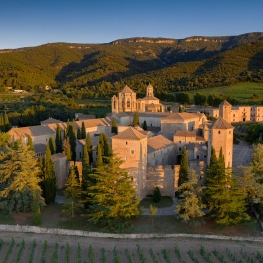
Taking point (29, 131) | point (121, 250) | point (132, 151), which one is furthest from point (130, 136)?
point (29, 131)

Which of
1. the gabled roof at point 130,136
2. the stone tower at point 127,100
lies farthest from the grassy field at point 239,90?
the gabled roof at point 130,136

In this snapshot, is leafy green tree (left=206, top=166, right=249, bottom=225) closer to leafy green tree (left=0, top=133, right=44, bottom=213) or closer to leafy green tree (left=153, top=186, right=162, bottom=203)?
leafy green tree (left=153, top=186, right=162, bottom=203)

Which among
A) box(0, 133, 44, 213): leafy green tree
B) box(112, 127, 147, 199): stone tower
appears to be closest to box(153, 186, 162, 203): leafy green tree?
box(112, 127, 147, 199): stone tower

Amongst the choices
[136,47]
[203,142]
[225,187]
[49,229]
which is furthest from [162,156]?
[136,47]

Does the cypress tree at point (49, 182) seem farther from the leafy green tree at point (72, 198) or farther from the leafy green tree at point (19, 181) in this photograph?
the leafy green tree at point (72, 198)

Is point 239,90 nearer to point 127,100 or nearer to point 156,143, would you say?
point 127,100

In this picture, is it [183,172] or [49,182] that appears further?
[49,182]

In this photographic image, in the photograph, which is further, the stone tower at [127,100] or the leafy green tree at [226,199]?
the stone tower at [127,100]
